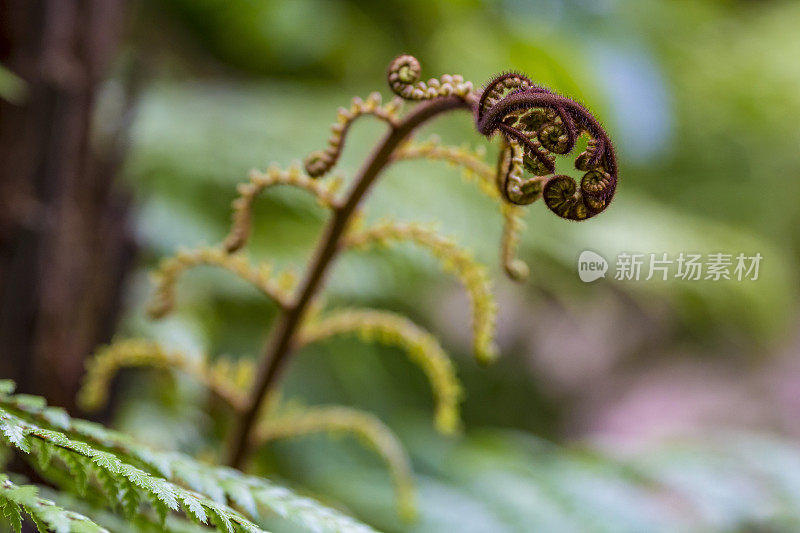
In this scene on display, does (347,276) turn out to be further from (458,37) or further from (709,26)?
(709,26)

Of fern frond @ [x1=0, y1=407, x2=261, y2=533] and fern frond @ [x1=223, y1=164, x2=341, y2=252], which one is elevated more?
fern frond @ [x1=223, y1=164, x2=341, y2=252]

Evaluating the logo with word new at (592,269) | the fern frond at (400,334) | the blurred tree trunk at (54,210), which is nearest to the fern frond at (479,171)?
the fern frond at (400,334)

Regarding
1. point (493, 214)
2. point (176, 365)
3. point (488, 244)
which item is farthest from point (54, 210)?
point (493, 214)

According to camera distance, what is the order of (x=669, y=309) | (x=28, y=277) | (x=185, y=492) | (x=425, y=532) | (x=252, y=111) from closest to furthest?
(x=185, y=492), (x=28, y=277), (x=425, y=532), (x=252, y=111), (x=669, y=309)

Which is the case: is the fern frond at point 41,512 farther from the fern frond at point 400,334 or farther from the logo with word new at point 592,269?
the logo with word new at point 592,269

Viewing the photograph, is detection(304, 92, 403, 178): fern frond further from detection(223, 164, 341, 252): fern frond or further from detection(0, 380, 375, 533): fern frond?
detection(0, 380, 375, 533): fern frond

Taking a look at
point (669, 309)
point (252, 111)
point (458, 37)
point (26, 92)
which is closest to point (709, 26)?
point (669, 309)

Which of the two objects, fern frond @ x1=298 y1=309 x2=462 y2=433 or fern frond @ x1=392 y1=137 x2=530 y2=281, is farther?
fern frond @ x1=298 y1=309 x2=462 y2=433

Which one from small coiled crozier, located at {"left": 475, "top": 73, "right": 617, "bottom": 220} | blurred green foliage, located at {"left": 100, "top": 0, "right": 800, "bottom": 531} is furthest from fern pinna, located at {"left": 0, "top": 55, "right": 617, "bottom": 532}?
blurred green foliage, located at {"left": 100, "top": 0, "right": 800, "bottom": 531}
